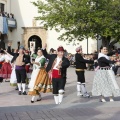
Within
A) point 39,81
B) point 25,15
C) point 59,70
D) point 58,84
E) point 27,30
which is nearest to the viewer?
point 59,70

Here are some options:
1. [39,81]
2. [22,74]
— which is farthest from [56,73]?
[22,74]

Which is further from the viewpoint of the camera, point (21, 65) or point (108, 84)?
point (21, 65)

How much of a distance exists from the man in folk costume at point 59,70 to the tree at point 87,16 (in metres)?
20.4

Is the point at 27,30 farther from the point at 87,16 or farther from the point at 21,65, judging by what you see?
the point at 21,65

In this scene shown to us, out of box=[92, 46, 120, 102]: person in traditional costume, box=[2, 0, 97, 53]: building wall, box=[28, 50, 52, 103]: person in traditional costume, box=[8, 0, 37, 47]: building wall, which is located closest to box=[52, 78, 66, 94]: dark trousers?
box=[28, 50, 52, 103]: person in traditional costume

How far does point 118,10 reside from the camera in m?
31.8

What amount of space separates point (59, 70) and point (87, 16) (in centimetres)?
2128

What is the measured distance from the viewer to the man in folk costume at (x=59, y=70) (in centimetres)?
1003

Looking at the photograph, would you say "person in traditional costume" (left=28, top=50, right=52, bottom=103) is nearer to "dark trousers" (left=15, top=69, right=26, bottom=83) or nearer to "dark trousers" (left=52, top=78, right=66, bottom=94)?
"dark trousers" (left=52, top=78, right=66, bottom=94)

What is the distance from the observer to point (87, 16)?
30.9 m

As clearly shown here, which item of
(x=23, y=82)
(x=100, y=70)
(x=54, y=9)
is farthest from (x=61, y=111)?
(x=54, y=9)

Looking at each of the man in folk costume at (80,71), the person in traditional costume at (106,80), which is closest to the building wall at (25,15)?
the man in folk costume at (80,71)

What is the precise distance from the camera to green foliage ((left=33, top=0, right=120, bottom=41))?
101ft

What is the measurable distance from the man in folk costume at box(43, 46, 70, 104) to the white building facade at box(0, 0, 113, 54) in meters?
30.6
